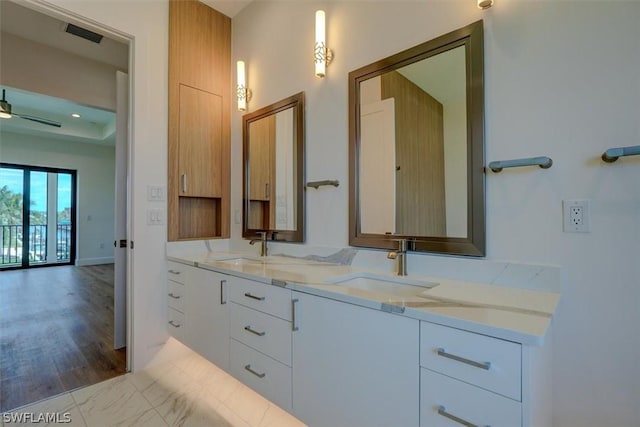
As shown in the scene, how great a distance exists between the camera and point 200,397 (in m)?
1.85

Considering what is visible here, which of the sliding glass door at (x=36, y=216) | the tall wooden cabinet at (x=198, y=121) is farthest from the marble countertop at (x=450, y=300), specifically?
the sliding glass door at (x=36, y=216)

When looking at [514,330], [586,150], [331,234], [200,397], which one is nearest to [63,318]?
[200,397]

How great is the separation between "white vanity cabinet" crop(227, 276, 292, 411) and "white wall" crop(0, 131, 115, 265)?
6.80 m

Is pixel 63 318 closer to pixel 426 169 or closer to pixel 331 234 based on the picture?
pixel 331 234

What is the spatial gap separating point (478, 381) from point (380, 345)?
1.01ft

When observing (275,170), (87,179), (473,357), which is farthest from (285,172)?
(87,179)

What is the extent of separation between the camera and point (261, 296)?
58.1 inches

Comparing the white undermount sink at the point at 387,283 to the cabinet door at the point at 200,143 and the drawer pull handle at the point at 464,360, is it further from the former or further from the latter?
the cabinet door at the point at 200,143

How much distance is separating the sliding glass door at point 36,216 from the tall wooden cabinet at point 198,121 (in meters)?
5.85

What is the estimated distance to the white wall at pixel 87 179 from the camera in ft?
19.9

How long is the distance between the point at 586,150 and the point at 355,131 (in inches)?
40.8

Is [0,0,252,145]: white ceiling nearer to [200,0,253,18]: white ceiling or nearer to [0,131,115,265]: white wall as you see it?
[200,0,253,18]: white ceiling

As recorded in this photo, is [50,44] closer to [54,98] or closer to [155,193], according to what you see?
[54,98]

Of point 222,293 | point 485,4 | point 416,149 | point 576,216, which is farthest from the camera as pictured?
point 222,293
